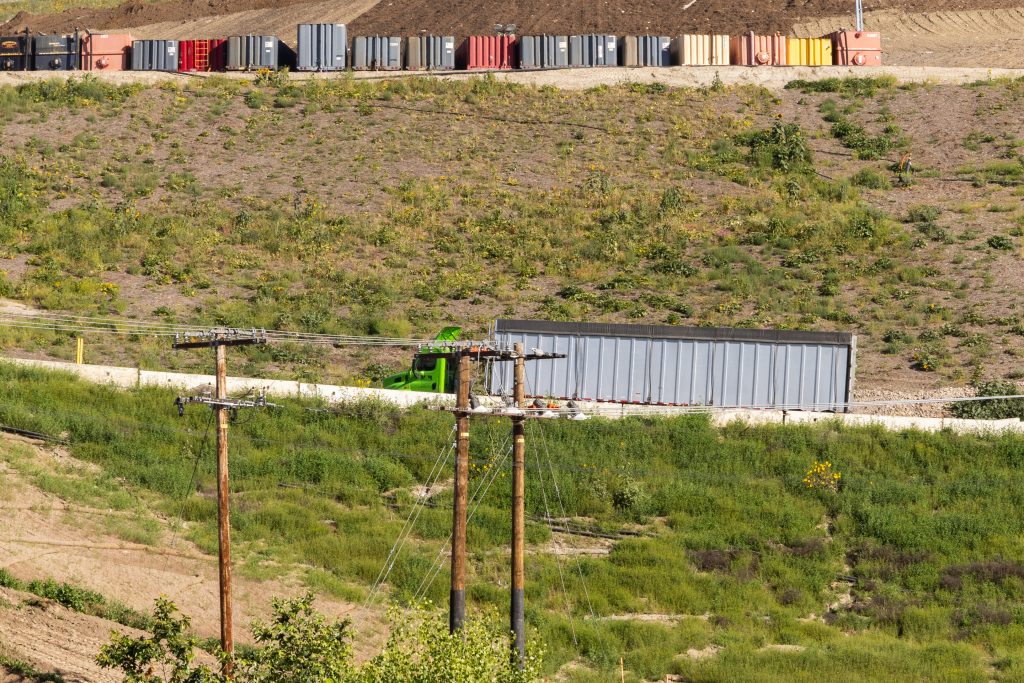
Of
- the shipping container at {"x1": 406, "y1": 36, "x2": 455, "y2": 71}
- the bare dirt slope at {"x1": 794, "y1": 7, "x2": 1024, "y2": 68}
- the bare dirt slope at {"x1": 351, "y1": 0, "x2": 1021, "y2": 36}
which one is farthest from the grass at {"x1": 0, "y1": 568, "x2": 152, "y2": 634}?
the bare dirt slope at {"x1": 351, "y1": 0, "x2": 1021, "y2": 36}

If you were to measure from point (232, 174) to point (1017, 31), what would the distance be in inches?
1926

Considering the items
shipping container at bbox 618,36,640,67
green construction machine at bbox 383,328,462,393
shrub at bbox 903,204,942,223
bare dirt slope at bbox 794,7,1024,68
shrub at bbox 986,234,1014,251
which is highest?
bare dirt slope at bbox 794,7,1024,68

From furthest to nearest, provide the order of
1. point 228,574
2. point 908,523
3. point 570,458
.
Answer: point 570,458
point 908,523
point 228,574

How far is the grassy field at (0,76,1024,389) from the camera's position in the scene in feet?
178

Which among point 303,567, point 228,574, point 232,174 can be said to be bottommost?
point 303,567

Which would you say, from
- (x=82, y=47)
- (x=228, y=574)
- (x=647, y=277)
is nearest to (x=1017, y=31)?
(x=647, y=277)

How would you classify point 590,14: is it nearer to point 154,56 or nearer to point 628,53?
point 628,53

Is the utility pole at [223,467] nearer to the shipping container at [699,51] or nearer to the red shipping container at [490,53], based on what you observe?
the red shipping container at [490,53]

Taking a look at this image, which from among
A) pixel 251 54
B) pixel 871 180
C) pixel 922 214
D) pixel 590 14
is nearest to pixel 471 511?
pixel 922 214

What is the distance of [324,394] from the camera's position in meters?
43.8

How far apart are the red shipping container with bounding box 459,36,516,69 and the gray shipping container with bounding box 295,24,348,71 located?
691cm

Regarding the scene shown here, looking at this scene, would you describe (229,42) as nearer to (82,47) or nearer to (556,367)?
(82,47)

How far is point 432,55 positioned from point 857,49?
23.0m

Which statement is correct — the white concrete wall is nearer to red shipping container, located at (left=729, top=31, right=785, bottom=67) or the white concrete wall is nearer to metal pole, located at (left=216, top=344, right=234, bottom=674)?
metal pole, located at (left=216, top=344, right=234, bottom=674)
